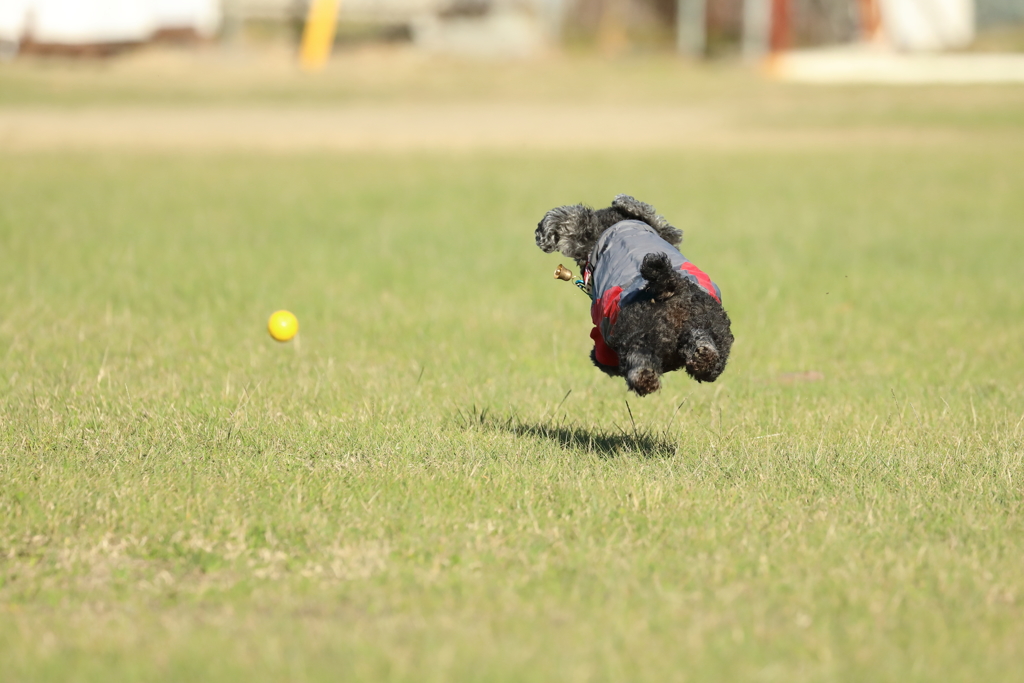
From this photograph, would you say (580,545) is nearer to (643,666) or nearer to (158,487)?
(643,666)

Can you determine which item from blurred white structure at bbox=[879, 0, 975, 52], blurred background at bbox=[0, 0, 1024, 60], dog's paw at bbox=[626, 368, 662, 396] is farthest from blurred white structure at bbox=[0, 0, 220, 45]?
dog's paw at bbox=[626, 368, 662, 396]

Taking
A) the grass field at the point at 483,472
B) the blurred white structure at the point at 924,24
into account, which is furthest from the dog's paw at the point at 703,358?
the blurred white structure at the point at 924,24

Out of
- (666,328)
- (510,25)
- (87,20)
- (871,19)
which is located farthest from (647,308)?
(871,19)

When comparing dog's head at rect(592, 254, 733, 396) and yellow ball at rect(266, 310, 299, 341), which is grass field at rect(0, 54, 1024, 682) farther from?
dog's head at rect(592, 254, 733, 396)

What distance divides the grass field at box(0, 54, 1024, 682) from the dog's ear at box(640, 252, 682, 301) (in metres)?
1.03

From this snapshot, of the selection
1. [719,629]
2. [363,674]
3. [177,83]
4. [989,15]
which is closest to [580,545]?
[719,629]

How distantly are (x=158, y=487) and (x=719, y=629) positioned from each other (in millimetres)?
2937

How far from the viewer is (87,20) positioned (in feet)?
143

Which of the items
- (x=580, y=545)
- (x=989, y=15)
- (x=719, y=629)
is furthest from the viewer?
(x=989, y=15)

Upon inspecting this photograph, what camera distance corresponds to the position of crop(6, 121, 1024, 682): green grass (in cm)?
449

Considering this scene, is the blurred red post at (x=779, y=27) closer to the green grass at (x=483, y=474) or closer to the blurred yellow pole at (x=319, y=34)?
the blurred yellow pole at (x=319, y=34)

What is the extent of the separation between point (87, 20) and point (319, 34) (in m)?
8.94

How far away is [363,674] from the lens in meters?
4.17

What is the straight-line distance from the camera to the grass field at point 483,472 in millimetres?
4488
